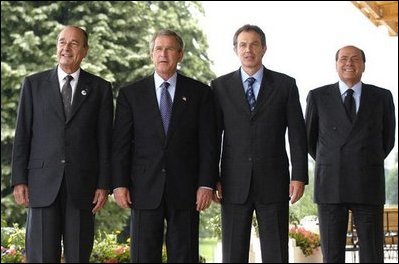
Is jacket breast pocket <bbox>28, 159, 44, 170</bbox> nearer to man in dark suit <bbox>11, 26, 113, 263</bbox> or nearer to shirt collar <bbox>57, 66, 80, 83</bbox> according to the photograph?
man in dark suit <bbox>11, 26, 113, 263</bbox>

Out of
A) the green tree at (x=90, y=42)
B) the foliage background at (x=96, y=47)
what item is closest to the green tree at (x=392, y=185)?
the foliage background at (x=96, y=47)

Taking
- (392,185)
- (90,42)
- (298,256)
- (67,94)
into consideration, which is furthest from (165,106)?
(392,185)

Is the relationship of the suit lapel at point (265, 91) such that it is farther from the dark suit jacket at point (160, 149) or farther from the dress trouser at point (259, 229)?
the dress trouser at point (259, 229)

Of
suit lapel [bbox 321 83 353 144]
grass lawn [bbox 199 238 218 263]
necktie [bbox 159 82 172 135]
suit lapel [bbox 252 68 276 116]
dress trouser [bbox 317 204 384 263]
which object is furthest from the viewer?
grass lawn [bbox 199 238 218 263]

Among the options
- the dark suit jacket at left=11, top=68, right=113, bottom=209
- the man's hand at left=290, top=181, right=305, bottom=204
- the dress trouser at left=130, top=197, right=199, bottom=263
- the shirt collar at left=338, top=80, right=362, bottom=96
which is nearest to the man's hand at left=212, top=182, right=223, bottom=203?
the dress trouser at left=130, top=197, right=199, bottom=263

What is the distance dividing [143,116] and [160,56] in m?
0.33

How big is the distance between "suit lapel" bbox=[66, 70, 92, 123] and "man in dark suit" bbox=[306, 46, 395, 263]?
1.39 m

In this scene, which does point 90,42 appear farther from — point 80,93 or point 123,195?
point 123,195

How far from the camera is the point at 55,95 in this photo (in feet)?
14.1

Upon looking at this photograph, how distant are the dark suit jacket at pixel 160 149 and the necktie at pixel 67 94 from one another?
257 mm

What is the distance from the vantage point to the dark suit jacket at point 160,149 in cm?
427

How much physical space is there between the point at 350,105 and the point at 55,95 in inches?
67.4

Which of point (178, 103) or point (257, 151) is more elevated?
point (178, 103)

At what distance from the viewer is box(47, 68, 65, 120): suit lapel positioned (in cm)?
428
